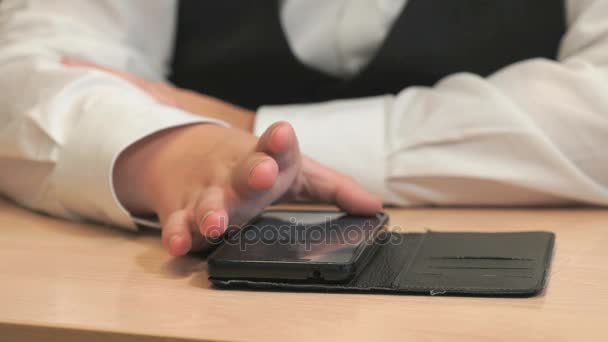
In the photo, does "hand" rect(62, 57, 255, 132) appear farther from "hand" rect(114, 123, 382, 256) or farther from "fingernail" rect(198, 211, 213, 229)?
"fingernail" rect(198, 211, 213, 229)

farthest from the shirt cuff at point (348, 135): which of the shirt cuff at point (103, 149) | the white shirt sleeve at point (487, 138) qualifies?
the shirt cuff at point (103, 149)

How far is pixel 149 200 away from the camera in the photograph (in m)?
0.56

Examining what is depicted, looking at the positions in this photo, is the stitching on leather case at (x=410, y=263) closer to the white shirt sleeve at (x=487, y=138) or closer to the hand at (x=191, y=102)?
the white shirt sleeve at (x=487, y=138)

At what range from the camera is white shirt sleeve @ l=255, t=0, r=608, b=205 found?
58cm

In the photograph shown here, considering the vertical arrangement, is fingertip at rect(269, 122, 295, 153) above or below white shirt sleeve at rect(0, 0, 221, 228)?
above

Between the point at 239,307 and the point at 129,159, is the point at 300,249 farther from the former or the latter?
the point at 129,159

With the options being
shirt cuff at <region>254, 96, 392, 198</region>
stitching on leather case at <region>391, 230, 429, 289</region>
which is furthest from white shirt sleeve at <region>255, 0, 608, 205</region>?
stitching on leather case at <region>391, 230, 429, 289</region>

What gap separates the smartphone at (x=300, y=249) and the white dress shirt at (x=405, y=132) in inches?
4.2

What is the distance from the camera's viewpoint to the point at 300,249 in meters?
0.44

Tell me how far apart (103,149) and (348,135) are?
210 millimetres

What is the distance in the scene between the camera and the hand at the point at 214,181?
1.52ft

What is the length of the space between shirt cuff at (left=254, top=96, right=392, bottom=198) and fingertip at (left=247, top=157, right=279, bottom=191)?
0.57 ft

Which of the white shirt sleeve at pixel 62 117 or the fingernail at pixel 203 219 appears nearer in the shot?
the fingernail at pixel 203 219

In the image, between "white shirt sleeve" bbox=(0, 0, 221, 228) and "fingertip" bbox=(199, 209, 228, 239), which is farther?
"white shirt sleeve" bbox=(0, 0, 221, 228)
